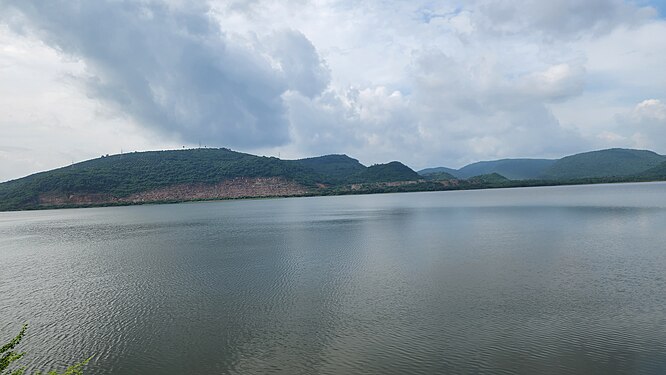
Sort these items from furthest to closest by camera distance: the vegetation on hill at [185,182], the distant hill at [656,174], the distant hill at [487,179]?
the distant hill at [487,179] < the distant hill at [656,174] < the vegetation on hill at [185,182]

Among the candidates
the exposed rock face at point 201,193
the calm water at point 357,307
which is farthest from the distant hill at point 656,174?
the calm water at point 357,307

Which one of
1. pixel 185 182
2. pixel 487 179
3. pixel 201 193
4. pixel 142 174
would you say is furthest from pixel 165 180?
pixel 487 179

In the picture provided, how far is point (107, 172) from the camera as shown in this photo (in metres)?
137

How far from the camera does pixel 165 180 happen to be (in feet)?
461

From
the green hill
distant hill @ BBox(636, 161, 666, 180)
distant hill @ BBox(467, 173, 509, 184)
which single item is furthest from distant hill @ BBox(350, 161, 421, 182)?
distant hill @ BBox(636, 161, 666, 180)

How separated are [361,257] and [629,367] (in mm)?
16834

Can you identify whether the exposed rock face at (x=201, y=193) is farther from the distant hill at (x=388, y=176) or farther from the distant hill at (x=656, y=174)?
the distant hill at (x=656, y=174)

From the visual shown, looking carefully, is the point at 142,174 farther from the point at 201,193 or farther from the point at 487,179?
the point at 487,179

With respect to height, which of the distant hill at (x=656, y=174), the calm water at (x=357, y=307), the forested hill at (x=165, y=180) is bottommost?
the calm water at (x=357, y=307)

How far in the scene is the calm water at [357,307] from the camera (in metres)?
11.3

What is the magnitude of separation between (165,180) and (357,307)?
137 metres

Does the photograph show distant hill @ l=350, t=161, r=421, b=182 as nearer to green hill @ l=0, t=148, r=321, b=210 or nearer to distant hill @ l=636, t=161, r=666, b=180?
green hill @ l=0, t=148, r=321, b=210

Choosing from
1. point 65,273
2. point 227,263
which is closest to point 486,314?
point 227,263

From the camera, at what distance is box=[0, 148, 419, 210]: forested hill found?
117 meters
